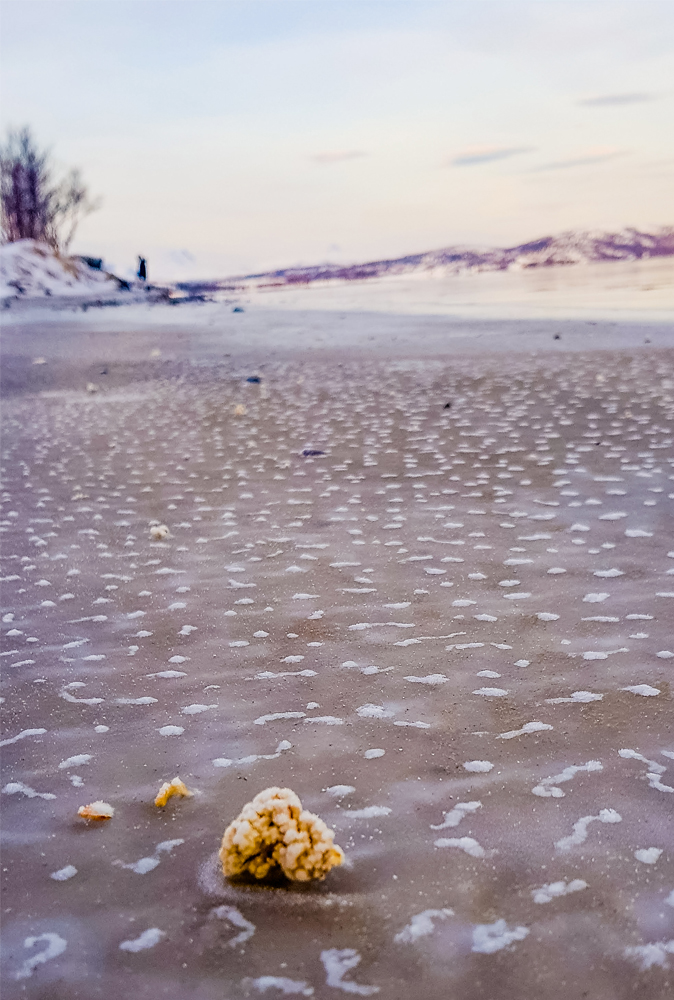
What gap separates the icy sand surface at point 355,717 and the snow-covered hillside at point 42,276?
99.7 feet

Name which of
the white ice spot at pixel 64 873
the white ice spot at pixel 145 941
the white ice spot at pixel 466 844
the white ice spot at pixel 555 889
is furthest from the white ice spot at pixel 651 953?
the white ice spot at pixel 64 873

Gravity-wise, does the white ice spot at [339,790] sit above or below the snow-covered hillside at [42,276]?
below

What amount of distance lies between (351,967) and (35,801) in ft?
4.86

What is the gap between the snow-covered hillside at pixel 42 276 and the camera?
35.8 m

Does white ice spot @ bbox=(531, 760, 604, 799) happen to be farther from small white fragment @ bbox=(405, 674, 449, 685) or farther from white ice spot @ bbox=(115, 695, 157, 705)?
white ice spot @ bbox=(115, 695, 157, 705)

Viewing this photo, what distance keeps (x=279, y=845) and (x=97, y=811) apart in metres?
0.83

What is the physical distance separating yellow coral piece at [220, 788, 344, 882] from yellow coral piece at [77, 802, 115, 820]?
600 millimetres

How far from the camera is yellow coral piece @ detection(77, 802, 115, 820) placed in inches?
114

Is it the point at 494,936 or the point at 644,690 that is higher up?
the point at 644,690

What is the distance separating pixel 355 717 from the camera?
3.52m

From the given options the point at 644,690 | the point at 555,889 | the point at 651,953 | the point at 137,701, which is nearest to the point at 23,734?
the point at 137,701

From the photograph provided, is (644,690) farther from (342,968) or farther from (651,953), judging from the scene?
(342,968)

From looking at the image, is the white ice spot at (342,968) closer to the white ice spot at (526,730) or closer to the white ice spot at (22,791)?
the white ice spot at (526,730)

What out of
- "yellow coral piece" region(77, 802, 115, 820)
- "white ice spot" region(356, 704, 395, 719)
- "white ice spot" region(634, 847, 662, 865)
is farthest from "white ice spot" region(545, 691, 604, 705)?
"yellow coral piece" region(77, 802, 115, 820)
